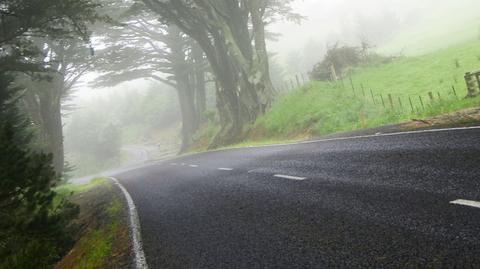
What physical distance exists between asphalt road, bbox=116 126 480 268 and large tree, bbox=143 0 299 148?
14772 mm

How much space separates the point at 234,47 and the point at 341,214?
19354 mm

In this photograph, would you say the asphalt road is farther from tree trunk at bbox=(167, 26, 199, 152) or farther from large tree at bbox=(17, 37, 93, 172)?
tree trunk at bbox=(167, 26, 199, 152)

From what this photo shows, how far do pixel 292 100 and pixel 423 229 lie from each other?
1938cm

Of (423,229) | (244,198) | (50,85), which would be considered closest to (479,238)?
(423,229)

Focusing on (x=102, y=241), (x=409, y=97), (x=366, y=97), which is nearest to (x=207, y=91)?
(x=366, y=97)

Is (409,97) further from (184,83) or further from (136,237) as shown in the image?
(184,83)

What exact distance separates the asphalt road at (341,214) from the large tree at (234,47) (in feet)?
48.5

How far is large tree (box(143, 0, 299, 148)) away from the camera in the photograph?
23.2 m

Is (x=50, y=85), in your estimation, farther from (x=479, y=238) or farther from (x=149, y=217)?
(x=479, y=238)

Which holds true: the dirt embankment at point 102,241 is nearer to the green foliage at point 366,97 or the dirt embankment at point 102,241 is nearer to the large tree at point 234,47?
the green foliage at point 366,97

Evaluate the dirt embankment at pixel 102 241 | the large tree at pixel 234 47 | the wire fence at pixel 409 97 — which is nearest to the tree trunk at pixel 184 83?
the large tree at pixel 234 47

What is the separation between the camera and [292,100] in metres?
23.5

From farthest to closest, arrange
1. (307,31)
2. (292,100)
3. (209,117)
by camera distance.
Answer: (307,31)
(209,117)
(292,100)

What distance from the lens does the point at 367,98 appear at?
21078 mm
